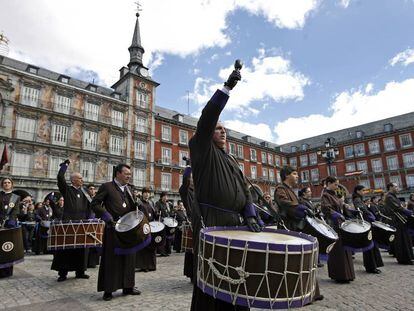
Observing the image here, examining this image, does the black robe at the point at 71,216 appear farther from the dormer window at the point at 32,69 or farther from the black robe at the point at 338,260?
the dormer window at the point at 32,69

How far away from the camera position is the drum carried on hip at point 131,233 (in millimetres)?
4340

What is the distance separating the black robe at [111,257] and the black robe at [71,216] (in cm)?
167

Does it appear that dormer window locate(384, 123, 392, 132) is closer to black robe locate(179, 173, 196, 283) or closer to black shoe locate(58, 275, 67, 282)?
black robe locate(179, 173, 196, 283)

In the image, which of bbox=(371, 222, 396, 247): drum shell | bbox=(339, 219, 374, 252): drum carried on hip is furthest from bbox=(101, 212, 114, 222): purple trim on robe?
bbox=(371, 222, 396, 247): drum shell

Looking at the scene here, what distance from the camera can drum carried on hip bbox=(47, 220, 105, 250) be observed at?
5.51 m

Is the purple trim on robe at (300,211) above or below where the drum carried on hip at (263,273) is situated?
above

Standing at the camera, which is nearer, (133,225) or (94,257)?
(133,225)

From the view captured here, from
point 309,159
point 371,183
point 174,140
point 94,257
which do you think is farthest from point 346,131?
point 94,257

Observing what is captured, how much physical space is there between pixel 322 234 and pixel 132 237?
305 centimetres

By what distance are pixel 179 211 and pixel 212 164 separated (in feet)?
38.5

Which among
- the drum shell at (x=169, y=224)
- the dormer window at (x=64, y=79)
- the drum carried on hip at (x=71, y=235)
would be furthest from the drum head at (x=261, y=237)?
the dormer window at (x=64, y=79)

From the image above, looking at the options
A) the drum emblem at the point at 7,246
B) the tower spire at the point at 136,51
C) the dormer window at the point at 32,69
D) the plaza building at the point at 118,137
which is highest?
the tower spire at the point at 136,51

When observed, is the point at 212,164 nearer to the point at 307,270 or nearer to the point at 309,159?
the point at 307,270

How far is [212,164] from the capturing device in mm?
2701
